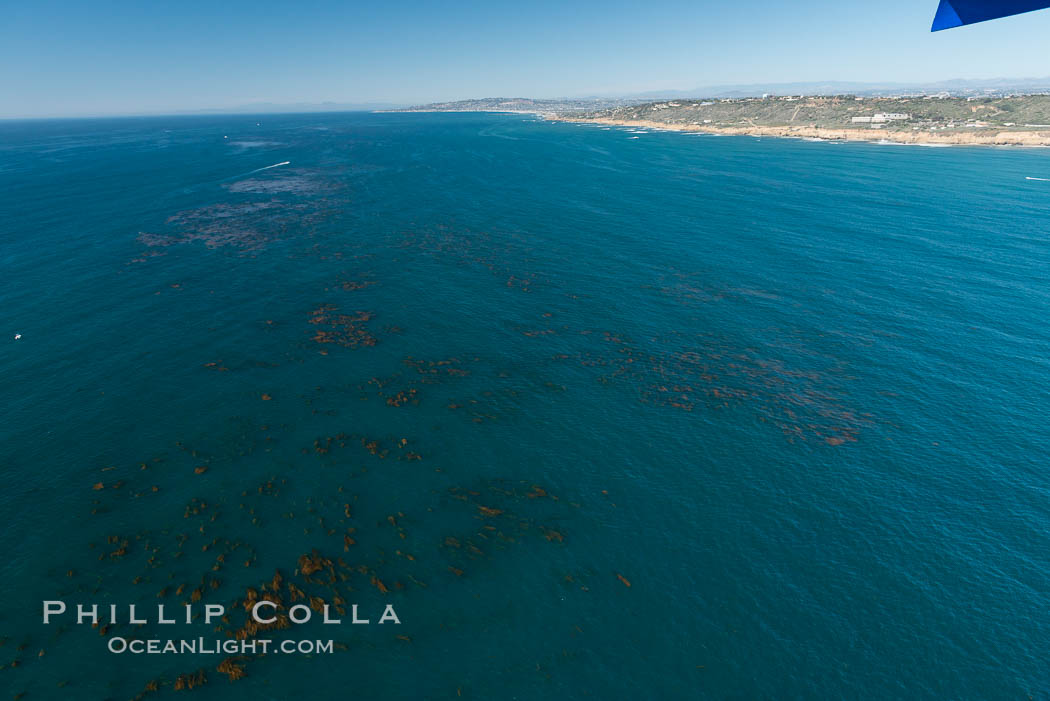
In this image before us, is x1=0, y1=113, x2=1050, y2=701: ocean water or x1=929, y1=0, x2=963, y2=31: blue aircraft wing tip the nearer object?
x1=929, y1=0, x2=963, y2=31: blue aircraft wing tip

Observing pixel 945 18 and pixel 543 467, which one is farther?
pixel 543 467

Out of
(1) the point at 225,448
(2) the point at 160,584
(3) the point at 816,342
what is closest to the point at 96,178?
(1) the point at 225,448

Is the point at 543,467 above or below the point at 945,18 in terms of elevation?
below

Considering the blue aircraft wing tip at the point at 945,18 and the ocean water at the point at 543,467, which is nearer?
the blue aircraft wing tip at the point at 945,18

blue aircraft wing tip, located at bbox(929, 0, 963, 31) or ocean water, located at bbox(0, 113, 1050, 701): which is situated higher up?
blue aircraft wing tip, located at bbox(929, 0, 963, 31)

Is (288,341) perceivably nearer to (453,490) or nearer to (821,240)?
(453,490)
